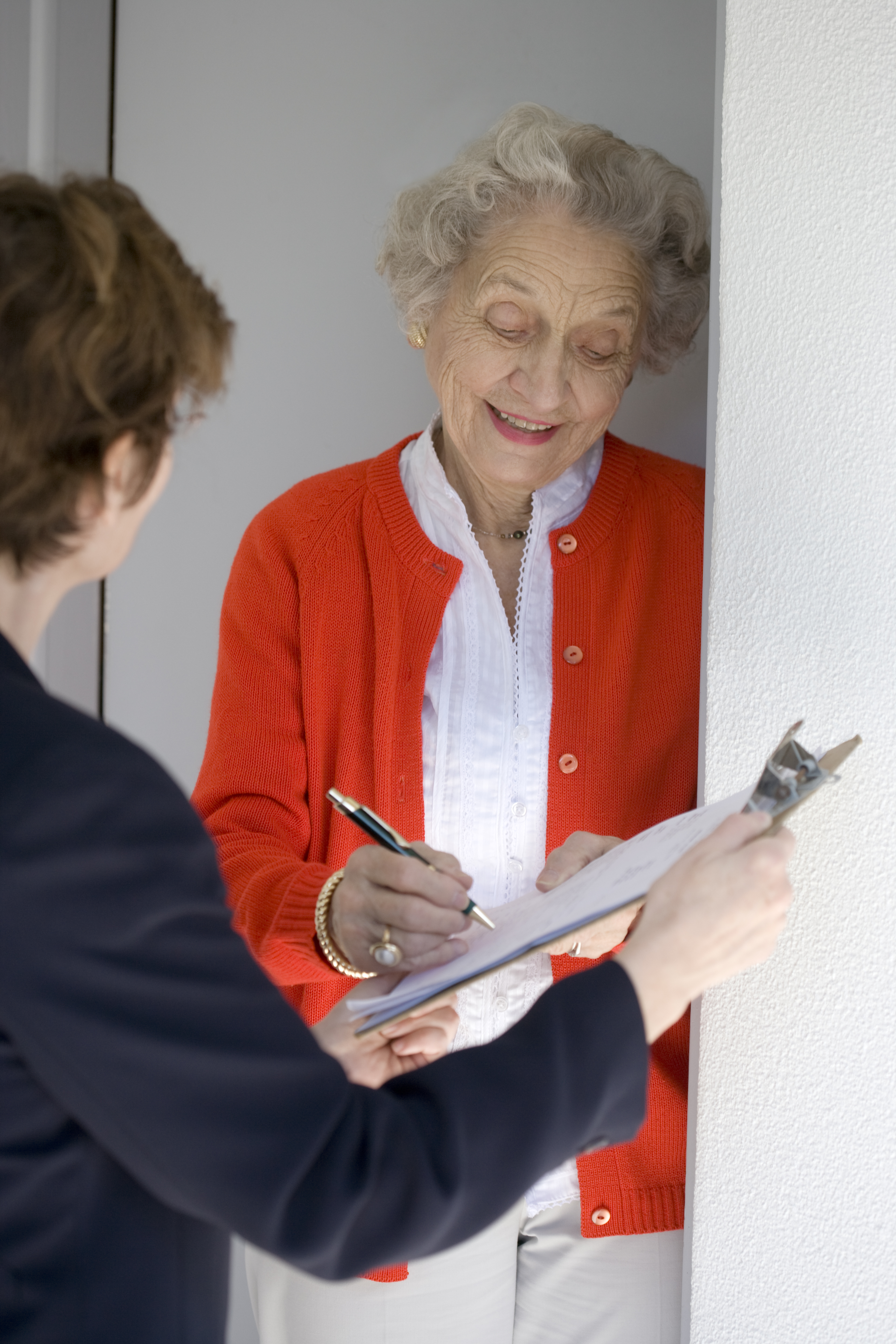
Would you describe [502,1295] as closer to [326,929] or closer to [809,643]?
[326,929]

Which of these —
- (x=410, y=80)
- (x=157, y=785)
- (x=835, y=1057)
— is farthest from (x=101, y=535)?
(x=410, y=80)

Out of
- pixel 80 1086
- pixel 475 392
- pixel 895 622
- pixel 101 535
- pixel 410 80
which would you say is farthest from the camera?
pixel 410 80

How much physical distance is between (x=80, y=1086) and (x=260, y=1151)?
0.37 ft

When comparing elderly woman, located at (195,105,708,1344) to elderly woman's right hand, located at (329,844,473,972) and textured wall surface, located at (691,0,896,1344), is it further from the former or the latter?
textured wall surface, located at (691,0,896,1344)

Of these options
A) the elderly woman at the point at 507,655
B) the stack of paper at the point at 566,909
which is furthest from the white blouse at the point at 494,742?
the stack of paper at the point at 566,909

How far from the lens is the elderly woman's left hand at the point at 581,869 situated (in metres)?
1.18

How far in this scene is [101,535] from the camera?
2.71ft

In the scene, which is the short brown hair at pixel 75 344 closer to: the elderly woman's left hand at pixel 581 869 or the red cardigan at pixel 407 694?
the elderly woman's left hand at pixel 581 869

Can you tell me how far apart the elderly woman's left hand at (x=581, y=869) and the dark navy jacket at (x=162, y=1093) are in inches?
14.0

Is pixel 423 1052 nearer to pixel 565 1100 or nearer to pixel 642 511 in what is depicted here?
pixel 565 1100

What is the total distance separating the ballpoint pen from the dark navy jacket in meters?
0.30

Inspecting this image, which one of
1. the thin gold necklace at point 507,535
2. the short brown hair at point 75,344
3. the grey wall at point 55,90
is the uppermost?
the grey wall at point 55,90

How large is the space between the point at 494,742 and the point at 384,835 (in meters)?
0.39

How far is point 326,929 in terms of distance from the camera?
129 cm
